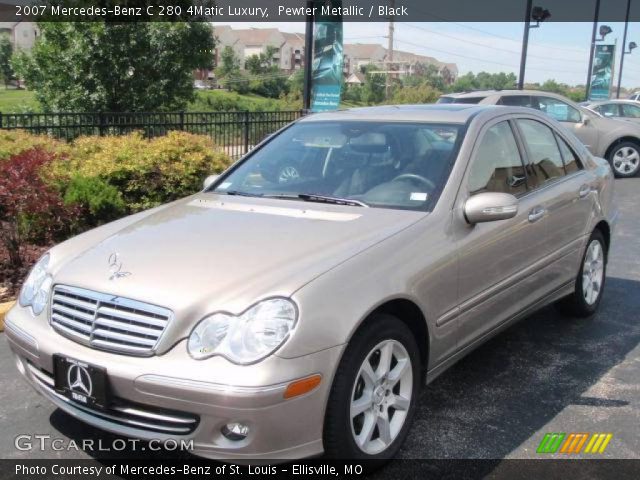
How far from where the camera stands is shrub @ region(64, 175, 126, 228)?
636 centimetres

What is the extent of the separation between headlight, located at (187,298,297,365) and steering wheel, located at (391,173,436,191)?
1.34 meters

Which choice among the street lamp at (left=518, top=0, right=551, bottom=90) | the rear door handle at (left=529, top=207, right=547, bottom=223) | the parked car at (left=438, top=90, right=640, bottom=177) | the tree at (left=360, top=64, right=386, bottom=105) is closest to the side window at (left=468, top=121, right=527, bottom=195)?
the rear door handle at (left=529, top=207, right=547, bottom=223)

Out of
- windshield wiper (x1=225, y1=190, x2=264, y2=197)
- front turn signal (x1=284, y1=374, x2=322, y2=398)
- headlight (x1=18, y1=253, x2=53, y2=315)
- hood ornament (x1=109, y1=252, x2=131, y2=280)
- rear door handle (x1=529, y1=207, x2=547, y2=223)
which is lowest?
front turn signal (x1=284, y1=374, x2=322, y2=398)

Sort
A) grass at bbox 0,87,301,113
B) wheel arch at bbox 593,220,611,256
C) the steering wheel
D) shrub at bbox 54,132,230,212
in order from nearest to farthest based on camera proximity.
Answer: the steering wheel → wheel arch at bbox 593,220,611,256 → shrub at bbox 54,132,230,212 → grass at bbox 0,87,301,113

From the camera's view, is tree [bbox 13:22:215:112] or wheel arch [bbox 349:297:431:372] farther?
tree [bbox 13:22:215:112]

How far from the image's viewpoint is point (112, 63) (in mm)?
15273

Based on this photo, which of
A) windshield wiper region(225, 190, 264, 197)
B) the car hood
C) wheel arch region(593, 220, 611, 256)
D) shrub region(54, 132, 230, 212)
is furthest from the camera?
shrub region(54, 132, 230, 212)

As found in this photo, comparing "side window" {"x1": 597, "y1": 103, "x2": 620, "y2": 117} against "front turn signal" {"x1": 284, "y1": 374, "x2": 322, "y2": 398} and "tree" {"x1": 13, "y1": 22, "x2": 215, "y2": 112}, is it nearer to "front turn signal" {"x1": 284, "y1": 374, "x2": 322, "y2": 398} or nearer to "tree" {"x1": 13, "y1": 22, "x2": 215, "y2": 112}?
"tree" {"x1": 13, "y1": 22, "x2": 215, "y2": 112}

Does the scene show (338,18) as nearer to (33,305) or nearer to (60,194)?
(60,194)

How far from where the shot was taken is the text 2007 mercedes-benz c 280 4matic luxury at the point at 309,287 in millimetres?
2543

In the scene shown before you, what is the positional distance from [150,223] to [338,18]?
10.8 metres

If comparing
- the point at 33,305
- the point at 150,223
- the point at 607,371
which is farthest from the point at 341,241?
the point at 607,371

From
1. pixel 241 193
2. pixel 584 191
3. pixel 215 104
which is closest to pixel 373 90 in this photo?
pixel 215 104

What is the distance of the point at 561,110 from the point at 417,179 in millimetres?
11002
